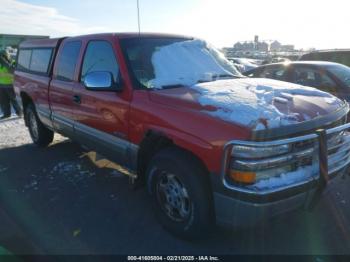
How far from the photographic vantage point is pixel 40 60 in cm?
626

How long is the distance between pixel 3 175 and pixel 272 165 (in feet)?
14.0

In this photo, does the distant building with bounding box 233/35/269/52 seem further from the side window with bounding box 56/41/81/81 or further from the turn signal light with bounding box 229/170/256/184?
the turn signal light with bounding box 229/170/256/184

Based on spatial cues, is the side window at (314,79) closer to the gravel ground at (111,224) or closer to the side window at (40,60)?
the gravel ground at (111,224)

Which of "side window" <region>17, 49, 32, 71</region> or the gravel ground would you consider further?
"side window" <region>17, 49, 32, 71</region>

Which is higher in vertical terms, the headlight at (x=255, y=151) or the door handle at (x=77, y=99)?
the door handle at (x=77, y=99)

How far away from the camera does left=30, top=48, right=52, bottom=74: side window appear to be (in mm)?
5932

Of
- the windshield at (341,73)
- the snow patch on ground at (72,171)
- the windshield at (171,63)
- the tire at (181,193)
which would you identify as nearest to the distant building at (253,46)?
the windshield at (341,73)

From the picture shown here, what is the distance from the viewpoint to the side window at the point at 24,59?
696 cm

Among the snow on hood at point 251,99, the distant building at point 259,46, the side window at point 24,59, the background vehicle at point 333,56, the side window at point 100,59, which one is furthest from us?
the distant building at point 259,46

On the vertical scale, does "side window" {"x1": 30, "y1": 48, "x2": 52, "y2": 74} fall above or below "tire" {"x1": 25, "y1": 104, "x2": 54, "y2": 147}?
above

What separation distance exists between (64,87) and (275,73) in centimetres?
452

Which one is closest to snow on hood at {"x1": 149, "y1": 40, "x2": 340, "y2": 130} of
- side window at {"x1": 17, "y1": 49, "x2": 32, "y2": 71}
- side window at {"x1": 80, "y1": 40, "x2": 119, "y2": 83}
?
side window at {"x1": 80, "y1": 40, "x2": 119, "y2": 83}

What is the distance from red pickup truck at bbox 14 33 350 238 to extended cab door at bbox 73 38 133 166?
0.01m

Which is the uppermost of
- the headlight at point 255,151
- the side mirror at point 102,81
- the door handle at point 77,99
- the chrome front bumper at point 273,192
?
the side mirror at point 102,81
